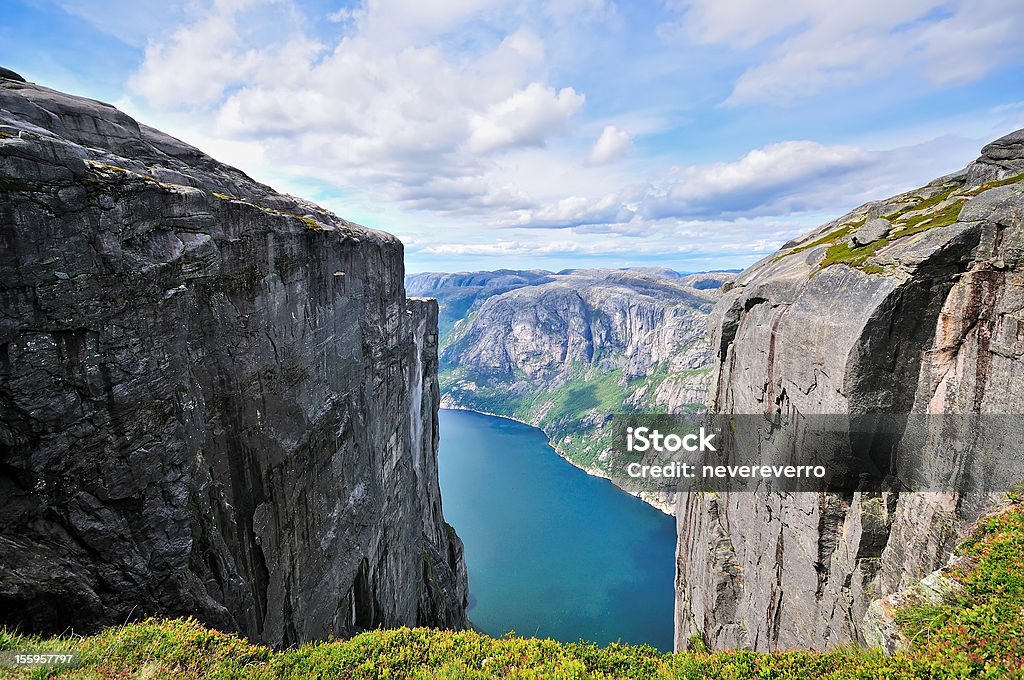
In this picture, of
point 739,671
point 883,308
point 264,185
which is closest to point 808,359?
point 883,308

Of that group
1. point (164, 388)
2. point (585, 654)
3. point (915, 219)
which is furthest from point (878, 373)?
point (164, 388)

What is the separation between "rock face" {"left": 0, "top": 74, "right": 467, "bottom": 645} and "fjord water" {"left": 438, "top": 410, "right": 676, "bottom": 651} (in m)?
41.9

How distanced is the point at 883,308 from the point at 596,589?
94.9 metres

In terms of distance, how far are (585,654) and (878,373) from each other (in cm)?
1567

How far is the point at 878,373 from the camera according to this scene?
18.7m

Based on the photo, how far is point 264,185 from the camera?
969 inches

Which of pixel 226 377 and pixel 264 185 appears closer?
pixel 226 377

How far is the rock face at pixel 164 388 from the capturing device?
11.3 meters

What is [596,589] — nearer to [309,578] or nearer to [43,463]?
[309,578]

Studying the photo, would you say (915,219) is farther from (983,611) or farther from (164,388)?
(164,388)

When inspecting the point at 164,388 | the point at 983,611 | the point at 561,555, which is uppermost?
the point at 164,388

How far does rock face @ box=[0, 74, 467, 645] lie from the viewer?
1134 centimetres

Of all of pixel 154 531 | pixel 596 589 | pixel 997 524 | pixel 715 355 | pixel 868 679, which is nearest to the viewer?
pixel 868 679

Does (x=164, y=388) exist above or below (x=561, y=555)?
above
